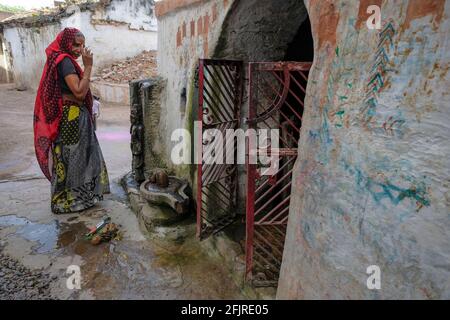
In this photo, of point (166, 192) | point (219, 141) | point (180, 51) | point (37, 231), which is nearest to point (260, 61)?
point (219, 141)

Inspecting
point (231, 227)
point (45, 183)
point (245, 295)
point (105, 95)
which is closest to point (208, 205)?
point (231, 227)

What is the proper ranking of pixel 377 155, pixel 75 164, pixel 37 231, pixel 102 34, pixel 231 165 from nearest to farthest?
pixel 377 155 → pixel 231 165 → pixel 37 231 → pixel 75 164 → pixel 102 34

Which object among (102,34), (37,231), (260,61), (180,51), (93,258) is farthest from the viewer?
(102,34)

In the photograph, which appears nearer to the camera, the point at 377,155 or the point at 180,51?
the point at 377,155

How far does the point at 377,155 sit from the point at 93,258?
278 cm

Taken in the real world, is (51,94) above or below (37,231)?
above

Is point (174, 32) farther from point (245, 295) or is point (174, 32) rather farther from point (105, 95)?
point (105, 95)

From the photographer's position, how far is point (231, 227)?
3.65 metres

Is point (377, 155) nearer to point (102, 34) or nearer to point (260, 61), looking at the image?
point (260, 61)

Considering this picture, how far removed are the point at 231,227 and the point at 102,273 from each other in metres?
1.32

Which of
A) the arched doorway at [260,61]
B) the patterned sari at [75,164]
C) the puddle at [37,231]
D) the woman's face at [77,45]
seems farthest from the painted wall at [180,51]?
the puddle at [37,231]

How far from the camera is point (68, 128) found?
401 centimetres

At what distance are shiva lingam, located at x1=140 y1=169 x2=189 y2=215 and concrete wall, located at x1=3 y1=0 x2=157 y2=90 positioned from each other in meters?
11.0

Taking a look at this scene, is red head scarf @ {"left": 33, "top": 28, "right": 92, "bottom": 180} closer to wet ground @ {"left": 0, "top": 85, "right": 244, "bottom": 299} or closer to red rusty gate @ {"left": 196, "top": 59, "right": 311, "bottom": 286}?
wet ground @ {"left": 0, "top": 85, "right": 244, "bottom": 299}
